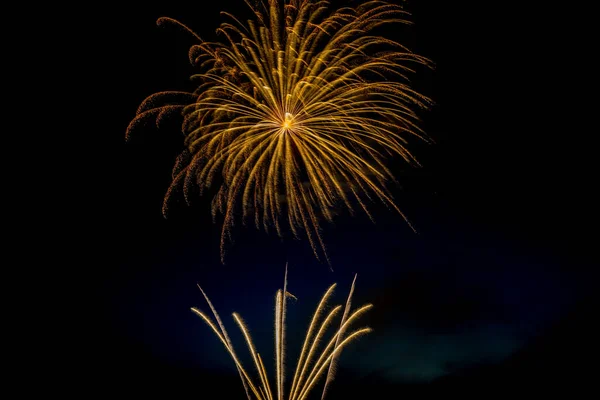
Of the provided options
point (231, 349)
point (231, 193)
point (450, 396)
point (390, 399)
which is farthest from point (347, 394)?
point (231, 193)

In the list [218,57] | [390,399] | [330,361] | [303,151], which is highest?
[218,57]

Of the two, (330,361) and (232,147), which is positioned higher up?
(232,147)

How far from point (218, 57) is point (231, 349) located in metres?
9.17

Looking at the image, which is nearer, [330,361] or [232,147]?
[232,147]

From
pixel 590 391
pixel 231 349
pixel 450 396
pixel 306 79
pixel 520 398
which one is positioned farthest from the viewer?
pixel 450 396

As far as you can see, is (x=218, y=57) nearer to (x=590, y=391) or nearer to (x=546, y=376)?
(x=590, y=391)

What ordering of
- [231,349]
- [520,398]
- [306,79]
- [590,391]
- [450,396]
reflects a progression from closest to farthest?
1. [306,79]
2. [231,349]
3. [590,391]
4. [520,398]
5. [450,396]

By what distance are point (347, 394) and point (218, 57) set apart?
2007 centimetres

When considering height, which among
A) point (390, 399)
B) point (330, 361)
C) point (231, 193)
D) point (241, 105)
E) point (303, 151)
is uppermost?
point (241, 105)

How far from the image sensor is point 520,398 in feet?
74.8

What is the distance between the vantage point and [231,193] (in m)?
12.8

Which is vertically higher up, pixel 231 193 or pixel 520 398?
pixel 231 193

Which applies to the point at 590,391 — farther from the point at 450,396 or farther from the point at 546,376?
the point at 450,396

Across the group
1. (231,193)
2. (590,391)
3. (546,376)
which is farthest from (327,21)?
(546,376)
